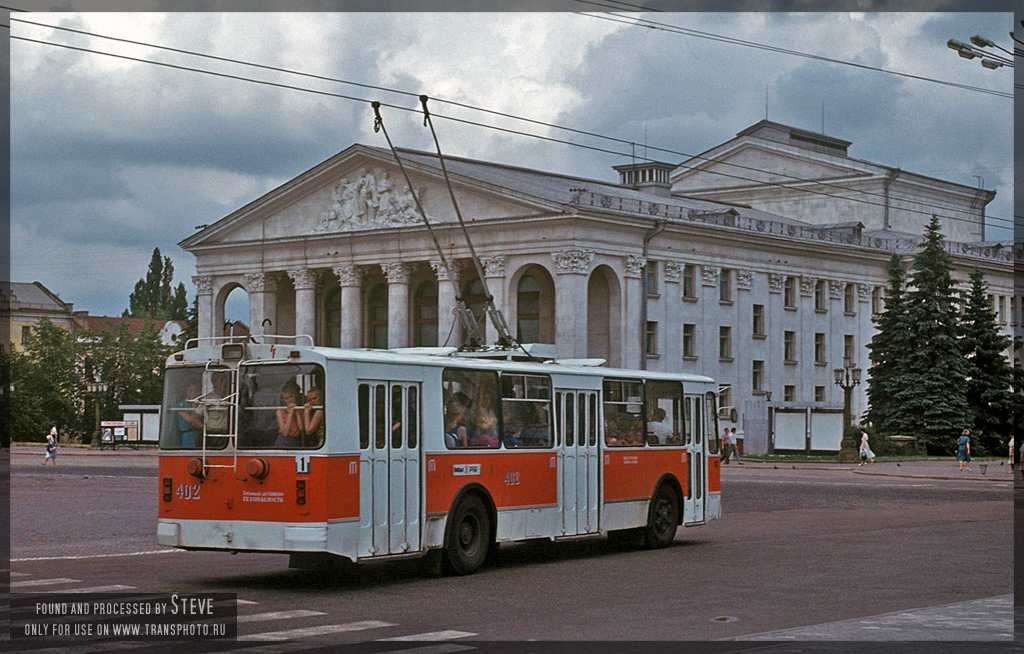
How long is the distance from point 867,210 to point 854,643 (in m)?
92.4

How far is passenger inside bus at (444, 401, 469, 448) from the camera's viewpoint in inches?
697

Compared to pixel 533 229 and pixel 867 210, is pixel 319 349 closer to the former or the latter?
pixel 533 229

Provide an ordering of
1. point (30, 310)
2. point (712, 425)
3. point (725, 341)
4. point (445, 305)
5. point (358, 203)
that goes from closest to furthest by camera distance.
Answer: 1. point (712, 425)
2. point (445, 305)
3. point (725, 341)
4. point (358, 203)
5. point (30, 310)

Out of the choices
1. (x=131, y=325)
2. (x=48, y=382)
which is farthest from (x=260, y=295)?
(x=131, y=325)

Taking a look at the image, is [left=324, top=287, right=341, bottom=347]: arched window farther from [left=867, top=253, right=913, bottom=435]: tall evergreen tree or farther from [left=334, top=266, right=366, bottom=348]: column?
[left=867, top=253, right=913, bottom=435]: tall evergreen tree

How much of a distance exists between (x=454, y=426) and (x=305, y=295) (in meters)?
72.1

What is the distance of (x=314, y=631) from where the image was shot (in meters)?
12.7

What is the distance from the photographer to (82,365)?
108 m

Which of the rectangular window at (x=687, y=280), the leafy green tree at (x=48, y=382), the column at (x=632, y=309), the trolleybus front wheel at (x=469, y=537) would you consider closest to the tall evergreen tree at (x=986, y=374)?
the rectangular window at (x=687, y=280)

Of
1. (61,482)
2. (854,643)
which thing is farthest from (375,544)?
(61,482)

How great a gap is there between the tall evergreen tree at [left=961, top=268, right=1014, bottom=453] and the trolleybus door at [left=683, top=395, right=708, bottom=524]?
5646 cm

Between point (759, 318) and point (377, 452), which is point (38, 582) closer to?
point (377, 452)

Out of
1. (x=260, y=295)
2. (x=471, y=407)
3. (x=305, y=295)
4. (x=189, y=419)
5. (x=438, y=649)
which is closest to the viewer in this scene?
(x=438, y=649)

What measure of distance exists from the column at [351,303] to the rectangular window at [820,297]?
2637 centimetres
